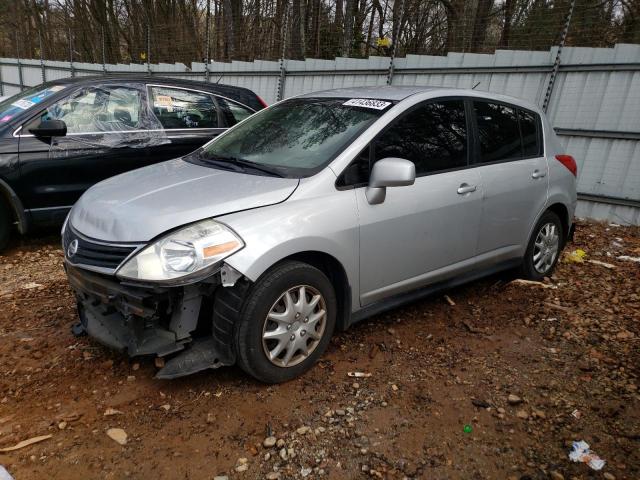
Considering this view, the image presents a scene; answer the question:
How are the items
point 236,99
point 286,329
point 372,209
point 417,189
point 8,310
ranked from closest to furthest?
point 286,329
point 372,209
point 417,189
point 8,310
point 236,99

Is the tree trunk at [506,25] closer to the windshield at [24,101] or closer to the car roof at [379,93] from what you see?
the car roof at [379,93]

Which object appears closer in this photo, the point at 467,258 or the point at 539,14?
the point at 467,258

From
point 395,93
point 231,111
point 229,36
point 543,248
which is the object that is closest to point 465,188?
point 395,93

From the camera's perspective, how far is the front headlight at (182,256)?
2.39m

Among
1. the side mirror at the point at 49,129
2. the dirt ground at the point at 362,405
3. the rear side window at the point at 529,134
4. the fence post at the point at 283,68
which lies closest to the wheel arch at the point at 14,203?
the side mirror at the point at 49,129

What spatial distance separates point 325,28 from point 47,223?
310 inches

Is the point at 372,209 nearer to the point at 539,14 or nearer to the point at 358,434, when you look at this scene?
the point at 358,434

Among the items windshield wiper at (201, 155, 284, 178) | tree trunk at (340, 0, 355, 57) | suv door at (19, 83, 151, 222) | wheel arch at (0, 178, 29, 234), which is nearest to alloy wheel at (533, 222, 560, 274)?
windshield wiper at (201, 155, 284, 178)

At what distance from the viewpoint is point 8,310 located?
3668 mm

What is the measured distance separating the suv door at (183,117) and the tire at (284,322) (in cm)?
331

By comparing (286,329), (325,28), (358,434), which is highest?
(325,28)

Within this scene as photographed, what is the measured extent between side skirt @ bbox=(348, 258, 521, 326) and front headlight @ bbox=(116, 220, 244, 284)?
1044 mm

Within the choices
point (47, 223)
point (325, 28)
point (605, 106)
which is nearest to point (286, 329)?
point (47, 223)

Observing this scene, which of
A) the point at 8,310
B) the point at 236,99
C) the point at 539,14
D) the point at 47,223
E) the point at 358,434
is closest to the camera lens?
the point at 358,434
